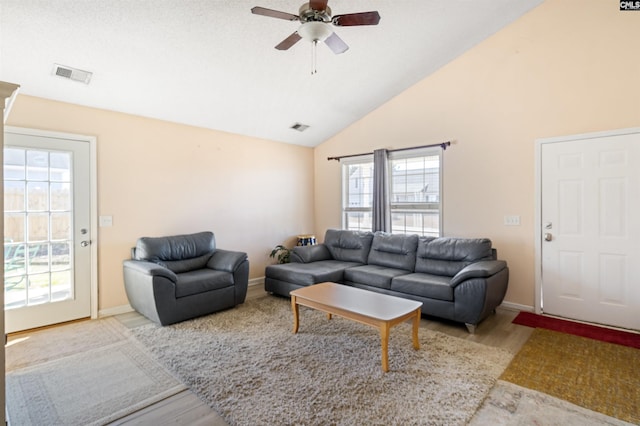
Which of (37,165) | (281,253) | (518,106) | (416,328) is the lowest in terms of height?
(416,328)

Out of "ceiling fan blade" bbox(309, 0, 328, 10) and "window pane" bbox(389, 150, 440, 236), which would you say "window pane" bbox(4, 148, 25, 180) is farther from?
"window pane" bbox(389, 150, 440, 236)

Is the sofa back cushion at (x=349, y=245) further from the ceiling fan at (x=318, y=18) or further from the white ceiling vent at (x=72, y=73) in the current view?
the white ceiling vent at (x=72, y=73)

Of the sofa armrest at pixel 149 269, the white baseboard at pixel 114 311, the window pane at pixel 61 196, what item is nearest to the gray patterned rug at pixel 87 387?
the sofa armrest at pixel 149 269

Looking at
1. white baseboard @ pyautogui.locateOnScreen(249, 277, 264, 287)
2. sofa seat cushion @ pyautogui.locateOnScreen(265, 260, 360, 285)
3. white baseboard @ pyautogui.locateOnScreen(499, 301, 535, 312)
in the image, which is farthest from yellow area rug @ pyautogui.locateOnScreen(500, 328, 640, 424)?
white baseboard @ pyautogui.locateOnScreen(249, 277, 264, 287)

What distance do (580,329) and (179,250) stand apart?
15.4 ft

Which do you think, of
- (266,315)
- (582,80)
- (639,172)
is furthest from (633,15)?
(266,315)

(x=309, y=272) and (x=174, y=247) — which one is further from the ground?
(x=174, y=247)

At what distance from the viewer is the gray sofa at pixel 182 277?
353cm

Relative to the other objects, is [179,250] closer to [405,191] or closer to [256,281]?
[256,281]

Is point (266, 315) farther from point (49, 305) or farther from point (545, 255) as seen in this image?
point (545, 255)

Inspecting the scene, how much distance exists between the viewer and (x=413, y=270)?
14.4 feet

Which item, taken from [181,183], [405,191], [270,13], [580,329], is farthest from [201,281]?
[580,329]

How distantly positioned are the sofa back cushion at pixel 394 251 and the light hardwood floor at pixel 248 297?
0.89 m

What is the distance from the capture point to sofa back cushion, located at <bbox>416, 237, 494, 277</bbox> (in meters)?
3.95
